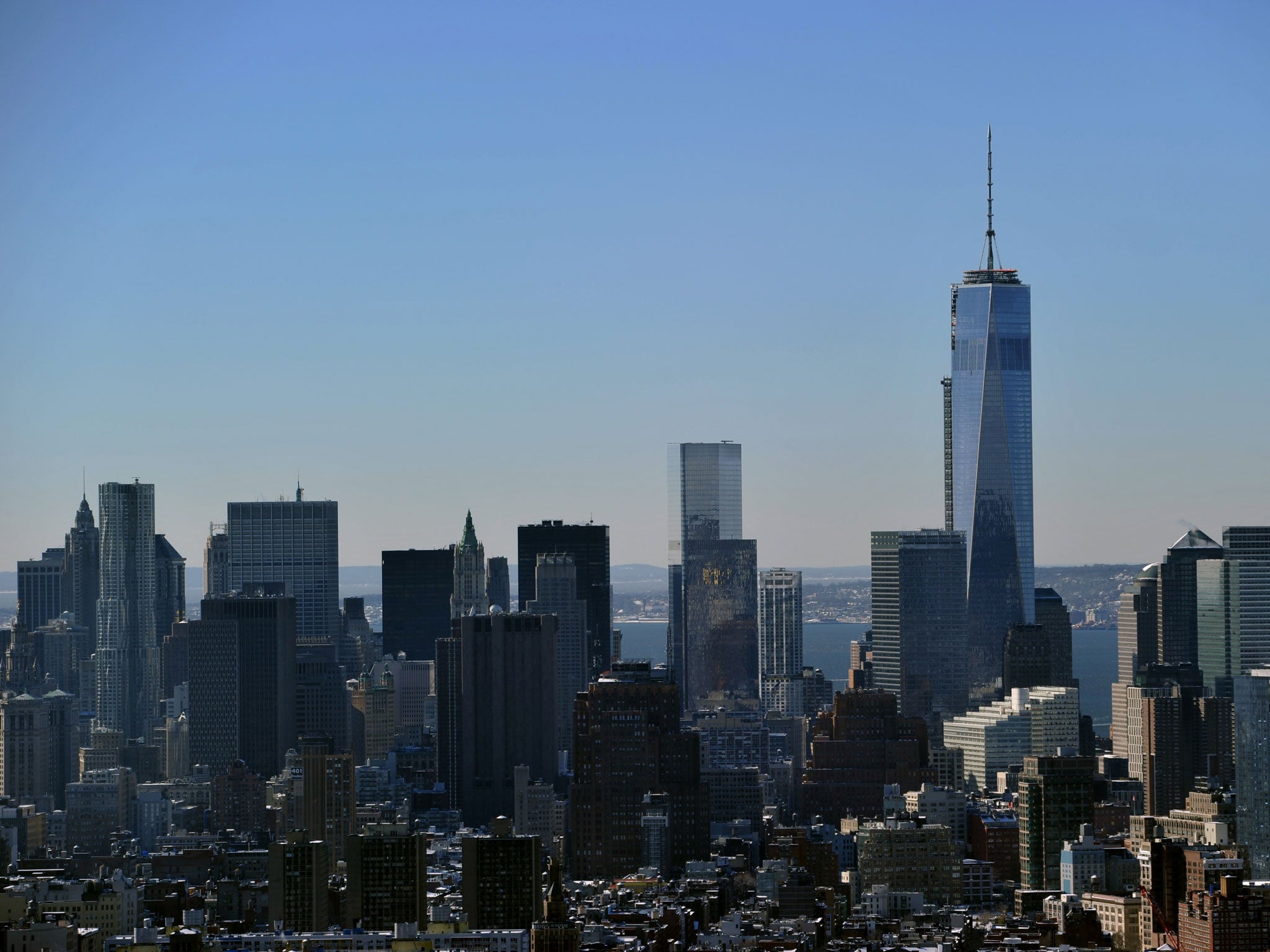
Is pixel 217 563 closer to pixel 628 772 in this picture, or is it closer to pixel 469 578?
pixel 469 578

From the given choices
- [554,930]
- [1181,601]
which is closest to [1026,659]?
[1181,601]

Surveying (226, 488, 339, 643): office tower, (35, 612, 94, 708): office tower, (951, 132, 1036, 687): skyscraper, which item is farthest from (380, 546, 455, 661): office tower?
(951, 132, 1036, 687): skyscraper

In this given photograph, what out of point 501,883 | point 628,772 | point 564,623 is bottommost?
point 501,883

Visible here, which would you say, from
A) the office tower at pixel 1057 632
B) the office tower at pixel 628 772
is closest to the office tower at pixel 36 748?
the office tower at pixel 628 772

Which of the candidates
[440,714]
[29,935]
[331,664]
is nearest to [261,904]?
[29,935]

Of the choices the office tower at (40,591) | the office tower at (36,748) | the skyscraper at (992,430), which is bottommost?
the office tower at (36,748)

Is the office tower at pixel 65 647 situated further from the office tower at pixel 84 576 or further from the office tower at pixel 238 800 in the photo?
the office tower at pixel 238 800

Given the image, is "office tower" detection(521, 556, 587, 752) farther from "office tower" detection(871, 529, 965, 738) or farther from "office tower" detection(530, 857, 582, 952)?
"office tower" detection(530, 857, 582, 952)
